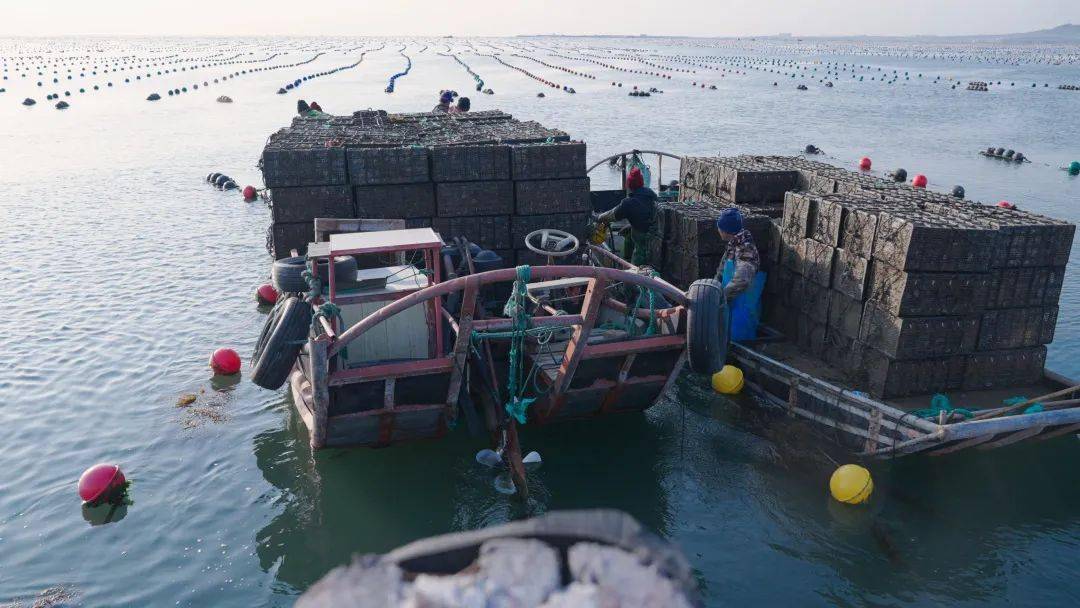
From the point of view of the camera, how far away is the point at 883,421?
29.3 ft

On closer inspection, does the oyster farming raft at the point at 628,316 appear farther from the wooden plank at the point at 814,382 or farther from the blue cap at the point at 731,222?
the blue cap at the point at 731,222

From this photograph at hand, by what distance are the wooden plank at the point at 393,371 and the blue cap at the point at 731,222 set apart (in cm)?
477

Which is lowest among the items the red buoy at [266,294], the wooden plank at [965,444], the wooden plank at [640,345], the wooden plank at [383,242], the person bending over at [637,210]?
the red buoy at [266,294]

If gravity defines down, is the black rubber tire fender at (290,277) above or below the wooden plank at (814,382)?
above

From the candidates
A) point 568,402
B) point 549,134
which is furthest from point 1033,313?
point 549,134

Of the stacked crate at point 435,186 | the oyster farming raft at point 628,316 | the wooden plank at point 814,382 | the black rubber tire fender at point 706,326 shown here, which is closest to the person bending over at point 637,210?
the stacked crate at point 435,186

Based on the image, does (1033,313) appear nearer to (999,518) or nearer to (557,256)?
(999,518)

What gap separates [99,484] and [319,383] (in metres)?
3.29

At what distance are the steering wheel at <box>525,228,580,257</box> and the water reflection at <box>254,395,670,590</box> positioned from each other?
9.21 ft

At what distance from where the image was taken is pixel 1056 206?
2666cm

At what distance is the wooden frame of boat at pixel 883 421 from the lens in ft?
27.6

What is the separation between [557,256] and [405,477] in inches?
165

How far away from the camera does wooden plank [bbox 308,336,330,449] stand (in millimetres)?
7801

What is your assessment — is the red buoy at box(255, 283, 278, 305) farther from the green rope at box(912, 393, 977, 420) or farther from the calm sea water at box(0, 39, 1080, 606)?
the green rope at box(912, 393, 977, 420)
